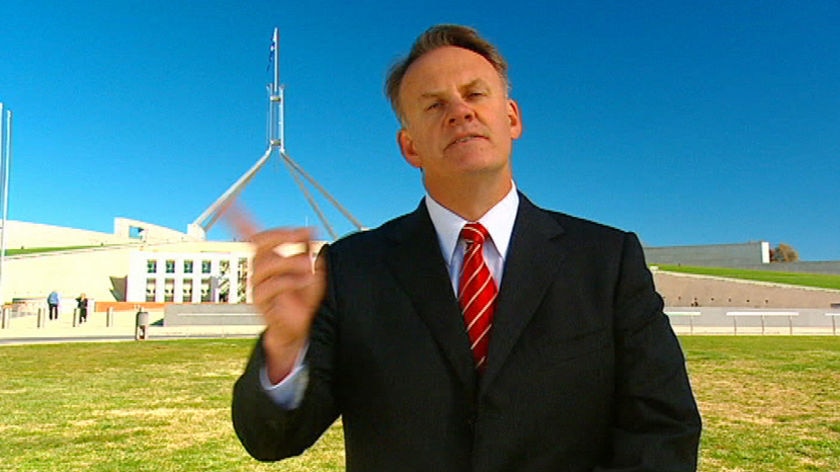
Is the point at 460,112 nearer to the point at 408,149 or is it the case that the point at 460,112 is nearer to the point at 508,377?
the point at 408,149

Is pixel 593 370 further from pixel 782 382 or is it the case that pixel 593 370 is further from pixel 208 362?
pixel 208 362

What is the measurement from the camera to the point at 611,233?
6.05ft

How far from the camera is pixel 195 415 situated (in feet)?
25.5

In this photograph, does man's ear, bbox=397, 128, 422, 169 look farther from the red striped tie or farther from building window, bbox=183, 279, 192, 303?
building window, bbox=183, 279, 192, 303

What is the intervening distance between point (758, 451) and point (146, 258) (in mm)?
51762

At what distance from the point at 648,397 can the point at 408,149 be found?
93 centimetres

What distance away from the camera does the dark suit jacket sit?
A: 1.59 m

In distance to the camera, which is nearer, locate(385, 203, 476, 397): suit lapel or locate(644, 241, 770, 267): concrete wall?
locate(385, 203, 476, 397): suit lapel

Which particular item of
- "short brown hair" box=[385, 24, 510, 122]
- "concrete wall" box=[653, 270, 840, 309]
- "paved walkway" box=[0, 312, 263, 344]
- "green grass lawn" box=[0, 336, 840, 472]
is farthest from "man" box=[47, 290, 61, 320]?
"concrete wall" box=[653, 270, 840, 309]

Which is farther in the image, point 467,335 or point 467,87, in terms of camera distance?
point 467,87

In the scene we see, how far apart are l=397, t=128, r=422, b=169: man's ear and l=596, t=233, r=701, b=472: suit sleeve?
665 mm

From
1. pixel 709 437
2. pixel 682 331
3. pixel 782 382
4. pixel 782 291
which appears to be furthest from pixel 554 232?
pixel 782 291

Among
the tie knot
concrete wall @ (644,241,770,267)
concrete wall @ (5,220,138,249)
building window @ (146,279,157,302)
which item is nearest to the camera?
the tie knot

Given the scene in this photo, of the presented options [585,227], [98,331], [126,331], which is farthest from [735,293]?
[585,227]
